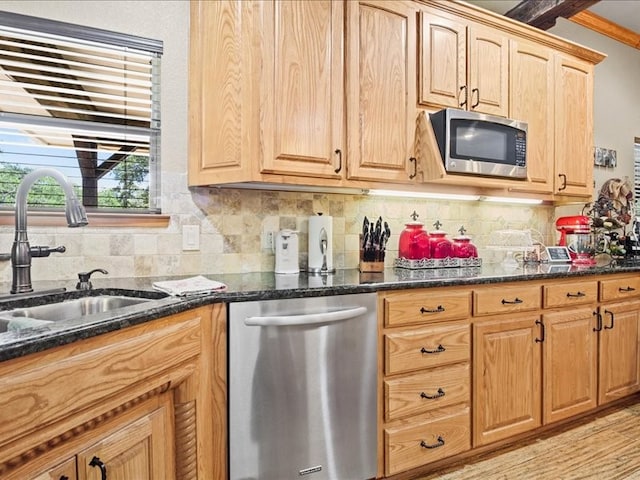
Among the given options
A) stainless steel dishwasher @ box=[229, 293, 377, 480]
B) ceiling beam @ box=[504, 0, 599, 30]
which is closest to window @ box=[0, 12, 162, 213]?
stainless steel dishwasher @ box=[229, 293, 377, 480]

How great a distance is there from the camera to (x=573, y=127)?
9.59ft

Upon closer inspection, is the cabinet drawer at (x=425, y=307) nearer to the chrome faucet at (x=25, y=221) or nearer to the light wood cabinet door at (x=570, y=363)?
the light wood cabinet door at (x=570, y=363)

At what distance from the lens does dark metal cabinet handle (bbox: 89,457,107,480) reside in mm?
1086

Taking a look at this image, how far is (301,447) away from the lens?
1.69 metres

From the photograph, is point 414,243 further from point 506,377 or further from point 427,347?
point 506,377

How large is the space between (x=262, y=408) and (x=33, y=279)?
3.74ft

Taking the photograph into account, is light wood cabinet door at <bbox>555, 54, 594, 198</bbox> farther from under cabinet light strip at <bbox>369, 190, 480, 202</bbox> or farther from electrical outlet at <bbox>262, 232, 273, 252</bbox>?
electrical outlet at <bbox>262, 232, 273, 252</bbox>

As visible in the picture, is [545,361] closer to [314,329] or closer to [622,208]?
[314,329]

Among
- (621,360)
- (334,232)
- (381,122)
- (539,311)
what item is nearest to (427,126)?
(381,122)

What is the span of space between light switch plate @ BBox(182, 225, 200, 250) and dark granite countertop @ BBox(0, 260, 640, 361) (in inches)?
7.2

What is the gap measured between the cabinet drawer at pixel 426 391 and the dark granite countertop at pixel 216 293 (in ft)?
1.38

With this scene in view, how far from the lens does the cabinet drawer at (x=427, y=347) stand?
1.86 meters

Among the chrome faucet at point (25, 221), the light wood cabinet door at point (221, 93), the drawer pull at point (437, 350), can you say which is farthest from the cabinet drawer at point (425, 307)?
the chrome faucet at point (25, 221)

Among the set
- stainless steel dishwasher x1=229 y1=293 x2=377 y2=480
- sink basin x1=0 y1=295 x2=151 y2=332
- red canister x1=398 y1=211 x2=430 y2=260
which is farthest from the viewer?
red canister x1=398 y1=211 x2=430 y2=260
